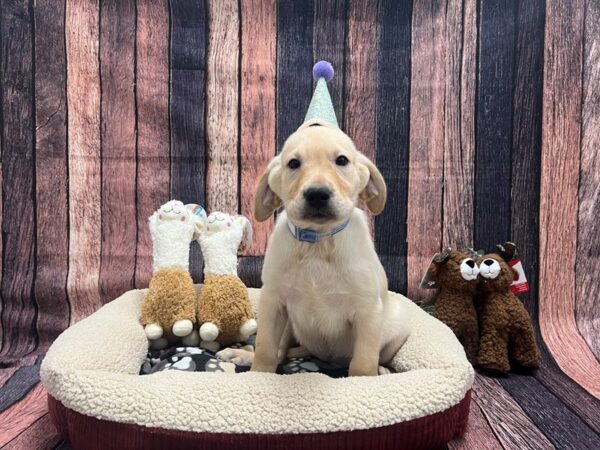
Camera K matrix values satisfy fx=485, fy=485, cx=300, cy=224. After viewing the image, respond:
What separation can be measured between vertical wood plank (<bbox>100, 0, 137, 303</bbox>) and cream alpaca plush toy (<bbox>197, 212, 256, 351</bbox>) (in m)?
0.55

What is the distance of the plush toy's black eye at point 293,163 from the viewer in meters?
1.46

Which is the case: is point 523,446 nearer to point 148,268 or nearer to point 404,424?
point 404,424

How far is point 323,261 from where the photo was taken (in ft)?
5.02

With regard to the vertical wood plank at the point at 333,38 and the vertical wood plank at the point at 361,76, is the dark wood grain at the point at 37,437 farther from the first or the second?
the vertical wood plank at the point at 333,38

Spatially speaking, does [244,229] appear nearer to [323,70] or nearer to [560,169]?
[323,70]

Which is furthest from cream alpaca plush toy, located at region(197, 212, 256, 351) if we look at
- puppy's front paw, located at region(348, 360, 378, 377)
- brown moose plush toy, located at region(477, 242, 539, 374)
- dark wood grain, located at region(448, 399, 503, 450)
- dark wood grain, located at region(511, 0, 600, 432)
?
dark wood grain, located at region(511, 0, 600, 432)

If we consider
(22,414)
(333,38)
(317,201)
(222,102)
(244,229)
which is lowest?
(22,414)

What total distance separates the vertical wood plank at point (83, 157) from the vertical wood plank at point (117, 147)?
0.11 feet

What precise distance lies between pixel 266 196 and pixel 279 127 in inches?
33.0

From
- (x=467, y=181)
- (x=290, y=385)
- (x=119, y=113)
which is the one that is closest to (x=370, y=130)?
(x=467, y=181)

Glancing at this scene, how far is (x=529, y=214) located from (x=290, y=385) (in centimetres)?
161

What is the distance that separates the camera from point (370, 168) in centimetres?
162

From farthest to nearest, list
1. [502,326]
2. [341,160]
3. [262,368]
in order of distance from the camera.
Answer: [502,326]
[262,368]
[341,160]

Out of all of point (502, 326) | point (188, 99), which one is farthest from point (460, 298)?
point (188, 99)
